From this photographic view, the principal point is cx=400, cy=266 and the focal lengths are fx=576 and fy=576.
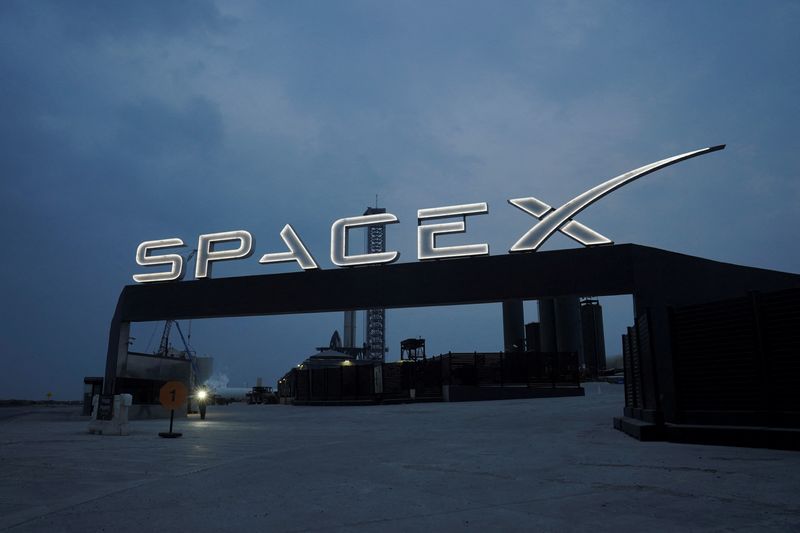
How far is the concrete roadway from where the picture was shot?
20.3 ft

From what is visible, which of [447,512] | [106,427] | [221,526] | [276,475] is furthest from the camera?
[106,427]

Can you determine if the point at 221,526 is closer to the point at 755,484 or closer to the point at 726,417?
the point at 755,484

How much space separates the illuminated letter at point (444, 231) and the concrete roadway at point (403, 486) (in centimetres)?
919

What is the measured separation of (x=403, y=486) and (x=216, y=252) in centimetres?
2076

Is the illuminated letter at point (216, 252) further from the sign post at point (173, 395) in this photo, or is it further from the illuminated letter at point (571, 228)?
the illuminated letter at point (571, 228)

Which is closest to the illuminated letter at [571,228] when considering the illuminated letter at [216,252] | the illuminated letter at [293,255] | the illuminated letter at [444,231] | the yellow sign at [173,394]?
the illuminated letter at [444,231]

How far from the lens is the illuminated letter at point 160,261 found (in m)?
26.8

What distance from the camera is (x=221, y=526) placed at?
6137mm

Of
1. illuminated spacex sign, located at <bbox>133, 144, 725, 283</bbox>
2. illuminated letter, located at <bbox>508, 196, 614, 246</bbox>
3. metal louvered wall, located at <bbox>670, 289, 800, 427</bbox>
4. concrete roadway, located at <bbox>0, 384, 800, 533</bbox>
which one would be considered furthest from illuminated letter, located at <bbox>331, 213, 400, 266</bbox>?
metal louvered wall, located at <bbox>670, 289, 800, 427</bbox>

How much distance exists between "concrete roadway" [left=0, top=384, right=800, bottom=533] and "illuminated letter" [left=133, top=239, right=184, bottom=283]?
12.4 m

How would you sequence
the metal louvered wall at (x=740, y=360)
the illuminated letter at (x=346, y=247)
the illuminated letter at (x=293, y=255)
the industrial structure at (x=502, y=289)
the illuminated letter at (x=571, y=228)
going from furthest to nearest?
1. the illuminated letter at (x=293, y=255)
2. the illuminated letter at (x=346, y=247)
3. the illuminated letter at (x=571, y=228)
4. the industrial structure at (x=502, y=289)
5. the metal louvered wall at (x=740, y=360)

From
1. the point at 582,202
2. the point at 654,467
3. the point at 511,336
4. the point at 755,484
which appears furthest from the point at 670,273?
the point at 511,336

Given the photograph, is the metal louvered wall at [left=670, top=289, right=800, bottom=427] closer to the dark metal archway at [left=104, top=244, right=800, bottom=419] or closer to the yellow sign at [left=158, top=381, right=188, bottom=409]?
the dark metal archway at [left=104, top=244, right=800, bottom=419]

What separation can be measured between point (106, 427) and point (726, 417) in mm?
18252
